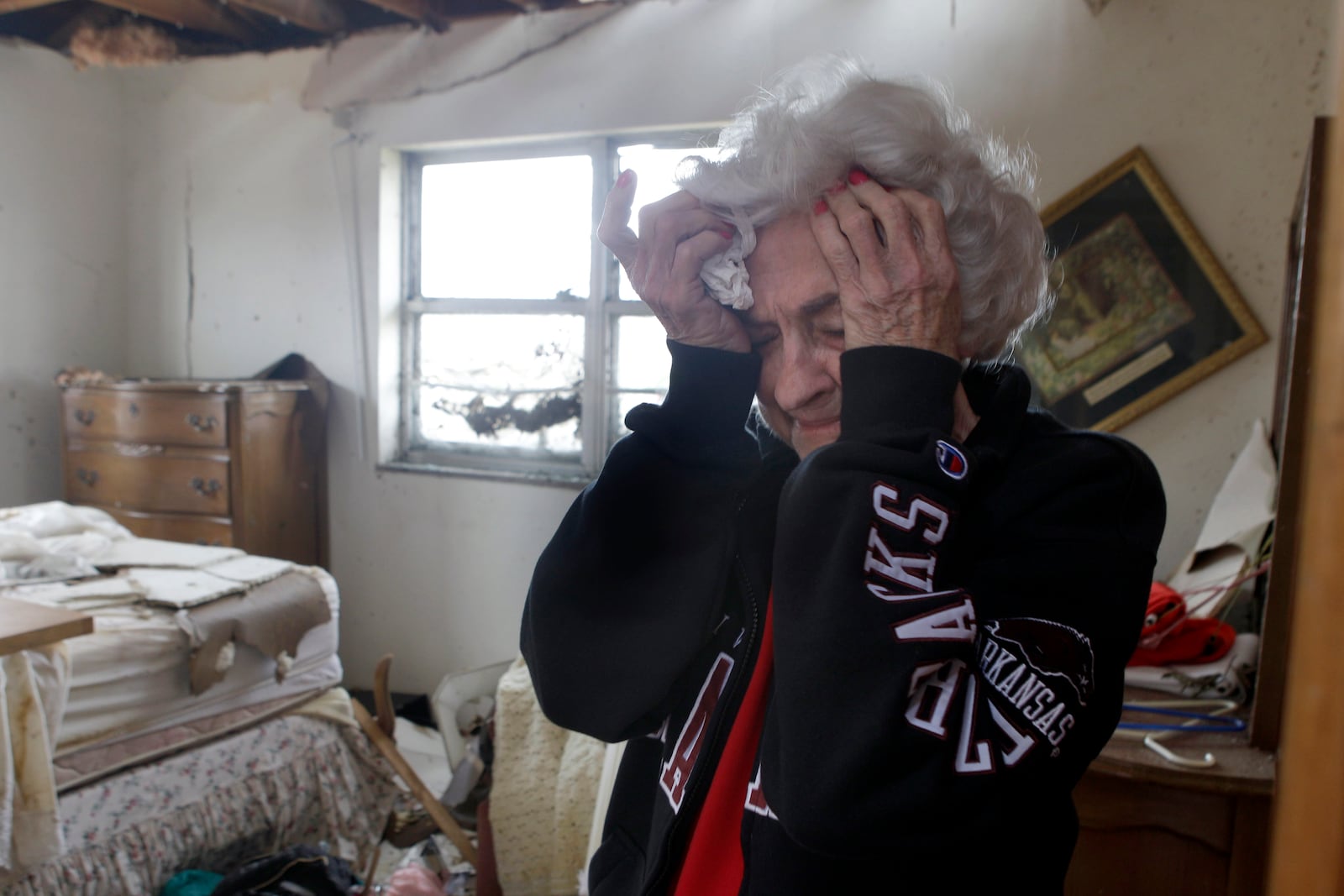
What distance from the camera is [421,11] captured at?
3.26 metres

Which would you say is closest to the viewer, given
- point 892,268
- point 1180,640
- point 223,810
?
point 892,268

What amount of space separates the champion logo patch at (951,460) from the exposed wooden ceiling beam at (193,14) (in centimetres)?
362

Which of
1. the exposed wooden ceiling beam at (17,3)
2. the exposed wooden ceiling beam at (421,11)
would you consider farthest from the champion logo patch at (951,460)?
the exposed wooden ceiling beam at (17,3)

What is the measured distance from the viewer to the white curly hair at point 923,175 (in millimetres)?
840

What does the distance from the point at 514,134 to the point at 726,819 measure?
2.92 meters

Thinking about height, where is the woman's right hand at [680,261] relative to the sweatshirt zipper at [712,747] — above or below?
above

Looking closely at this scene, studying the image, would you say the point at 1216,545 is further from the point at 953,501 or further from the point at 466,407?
the point at 466,407

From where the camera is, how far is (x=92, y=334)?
4.00 m

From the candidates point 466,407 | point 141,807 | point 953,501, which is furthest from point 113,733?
point 953,501

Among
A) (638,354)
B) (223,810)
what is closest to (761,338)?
(223,810)

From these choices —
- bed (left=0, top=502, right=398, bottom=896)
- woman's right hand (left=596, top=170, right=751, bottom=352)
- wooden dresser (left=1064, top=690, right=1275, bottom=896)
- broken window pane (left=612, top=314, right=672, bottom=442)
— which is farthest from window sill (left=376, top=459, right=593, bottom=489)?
woman's right hand (left=596, top=170, right=751, bottom=352)

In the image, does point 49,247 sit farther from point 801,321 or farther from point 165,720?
point 801,321

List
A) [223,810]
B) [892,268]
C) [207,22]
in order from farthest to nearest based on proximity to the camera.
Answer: [207,22] → [223,810] → [892,268]

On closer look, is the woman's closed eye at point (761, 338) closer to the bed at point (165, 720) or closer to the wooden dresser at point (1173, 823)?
the wooden dresser at point (1173, 823)
